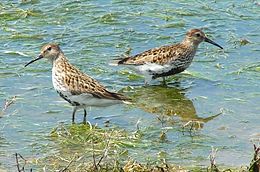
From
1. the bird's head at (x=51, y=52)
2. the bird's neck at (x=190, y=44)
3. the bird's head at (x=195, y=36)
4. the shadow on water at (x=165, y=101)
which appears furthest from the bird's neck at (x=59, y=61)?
the bird's head at (x=195, y=36)

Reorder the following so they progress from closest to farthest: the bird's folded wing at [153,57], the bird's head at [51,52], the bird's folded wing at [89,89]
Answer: the bird's folded wing at [89,89] < the bird's head at [51,52] < the bird's folded wing at [153,57]

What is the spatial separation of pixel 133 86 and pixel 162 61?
0.63 meters

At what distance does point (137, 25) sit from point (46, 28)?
1.64 meters

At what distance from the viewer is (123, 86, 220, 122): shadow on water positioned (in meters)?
12.8

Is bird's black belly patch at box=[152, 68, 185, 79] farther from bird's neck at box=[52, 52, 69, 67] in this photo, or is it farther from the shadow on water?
bird's neck at box=[52, 52, 69, 67]

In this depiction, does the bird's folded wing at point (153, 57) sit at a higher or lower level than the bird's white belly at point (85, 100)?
lower

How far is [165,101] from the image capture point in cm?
1365

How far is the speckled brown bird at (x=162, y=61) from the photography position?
14398 mm

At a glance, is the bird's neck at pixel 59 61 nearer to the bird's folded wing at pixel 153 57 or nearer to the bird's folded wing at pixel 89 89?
the bird's folded wing at pixel 89 89

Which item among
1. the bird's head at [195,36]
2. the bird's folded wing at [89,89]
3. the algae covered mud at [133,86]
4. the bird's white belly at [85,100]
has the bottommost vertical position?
the algae covered mud at [133,86]

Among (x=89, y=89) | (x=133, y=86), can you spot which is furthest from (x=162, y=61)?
(x=89, y=89)

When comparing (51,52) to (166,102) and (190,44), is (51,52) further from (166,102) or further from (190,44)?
(190,44)

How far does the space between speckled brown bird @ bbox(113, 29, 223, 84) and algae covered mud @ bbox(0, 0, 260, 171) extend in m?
0.23

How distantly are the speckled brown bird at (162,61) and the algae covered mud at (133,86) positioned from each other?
9.0 inches
